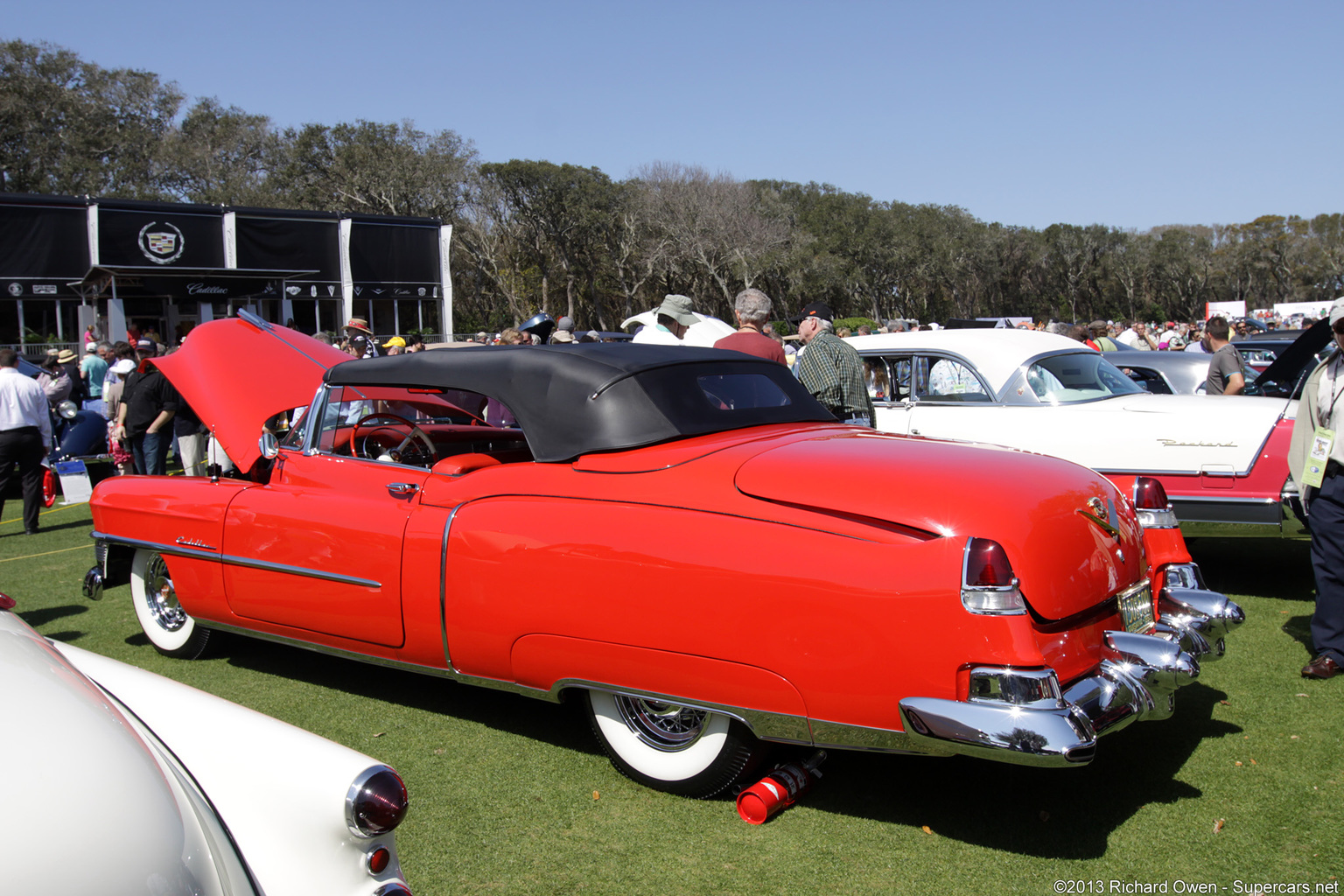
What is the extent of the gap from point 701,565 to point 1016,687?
100cm

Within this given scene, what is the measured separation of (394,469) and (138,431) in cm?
736

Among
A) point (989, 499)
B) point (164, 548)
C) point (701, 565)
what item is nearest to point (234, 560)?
point (164, 548)

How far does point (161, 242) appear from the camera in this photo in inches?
1204

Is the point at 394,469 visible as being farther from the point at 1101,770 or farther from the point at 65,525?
the point at 65,525

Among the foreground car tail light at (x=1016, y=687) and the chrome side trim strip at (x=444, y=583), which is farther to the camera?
the chrome side trim strip at (x=444, y=583)

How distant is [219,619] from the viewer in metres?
4.59

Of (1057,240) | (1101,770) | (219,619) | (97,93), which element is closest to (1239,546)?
(1101,770)

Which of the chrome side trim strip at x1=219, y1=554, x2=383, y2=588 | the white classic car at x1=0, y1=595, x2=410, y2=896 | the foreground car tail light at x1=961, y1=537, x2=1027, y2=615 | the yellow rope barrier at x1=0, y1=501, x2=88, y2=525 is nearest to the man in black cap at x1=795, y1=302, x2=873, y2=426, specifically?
the chrome side trim strip at x1=219, y1=554, x2=383, y2=588

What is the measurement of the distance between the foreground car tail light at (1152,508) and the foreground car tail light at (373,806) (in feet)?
10.4

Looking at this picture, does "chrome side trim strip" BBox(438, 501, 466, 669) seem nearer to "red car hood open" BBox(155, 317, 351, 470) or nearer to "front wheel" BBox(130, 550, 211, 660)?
"red car hood open" BBox(155, 317, 351, 470)

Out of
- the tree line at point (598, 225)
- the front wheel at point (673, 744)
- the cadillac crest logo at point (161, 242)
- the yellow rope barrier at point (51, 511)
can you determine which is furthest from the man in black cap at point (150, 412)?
the tree line at point (598, 225)

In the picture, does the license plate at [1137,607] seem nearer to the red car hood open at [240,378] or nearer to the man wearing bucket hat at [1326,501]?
the man wearing bucket hat at [1326,501]

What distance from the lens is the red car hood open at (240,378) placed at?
475cm

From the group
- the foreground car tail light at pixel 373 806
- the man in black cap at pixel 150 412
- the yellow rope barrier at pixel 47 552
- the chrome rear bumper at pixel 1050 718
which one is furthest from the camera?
the man in black cap at pixel 150 412
